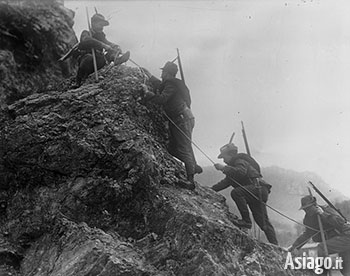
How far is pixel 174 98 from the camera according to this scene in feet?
32.9

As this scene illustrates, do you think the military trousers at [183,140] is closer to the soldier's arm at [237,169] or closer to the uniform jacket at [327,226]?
the soldier's arm at [237,169]

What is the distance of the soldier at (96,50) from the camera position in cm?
1129

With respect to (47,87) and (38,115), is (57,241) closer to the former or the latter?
(38,115)

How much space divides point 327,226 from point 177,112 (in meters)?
4.15

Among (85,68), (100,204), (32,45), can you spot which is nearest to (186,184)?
(100,204)

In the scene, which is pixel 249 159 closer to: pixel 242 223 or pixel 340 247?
pixel 242 223

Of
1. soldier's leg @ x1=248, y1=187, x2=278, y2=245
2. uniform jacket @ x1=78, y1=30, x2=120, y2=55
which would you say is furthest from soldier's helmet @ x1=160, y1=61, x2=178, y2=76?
soldier's leg @ x1=248, y1=187, x2=278, y2=245

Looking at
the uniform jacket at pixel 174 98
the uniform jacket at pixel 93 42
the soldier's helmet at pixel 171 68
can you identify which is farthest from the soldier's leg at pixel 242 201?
the uniform jacket at pixel 93 42

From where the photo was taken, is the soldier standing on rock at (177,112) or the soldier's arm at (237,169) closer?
the soldier's arm at (237,169)

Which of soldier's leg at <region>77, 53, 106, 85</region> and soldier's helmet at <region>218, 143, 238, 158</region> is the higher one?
soldier's leg at <region>77, 53, 106, 85</region>

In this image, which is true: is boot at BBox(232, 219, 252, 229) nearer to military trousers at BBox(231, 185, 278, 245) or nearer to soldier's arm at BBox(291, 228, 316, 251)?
military trousers at BBox(231, 185, 278, 245)

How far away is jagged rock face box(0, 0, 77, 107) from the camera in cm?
1218

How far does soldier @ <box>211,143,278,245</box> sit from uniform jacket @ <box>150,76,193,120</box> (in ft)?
4.82

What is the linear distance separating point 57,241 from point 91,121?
2706mm
